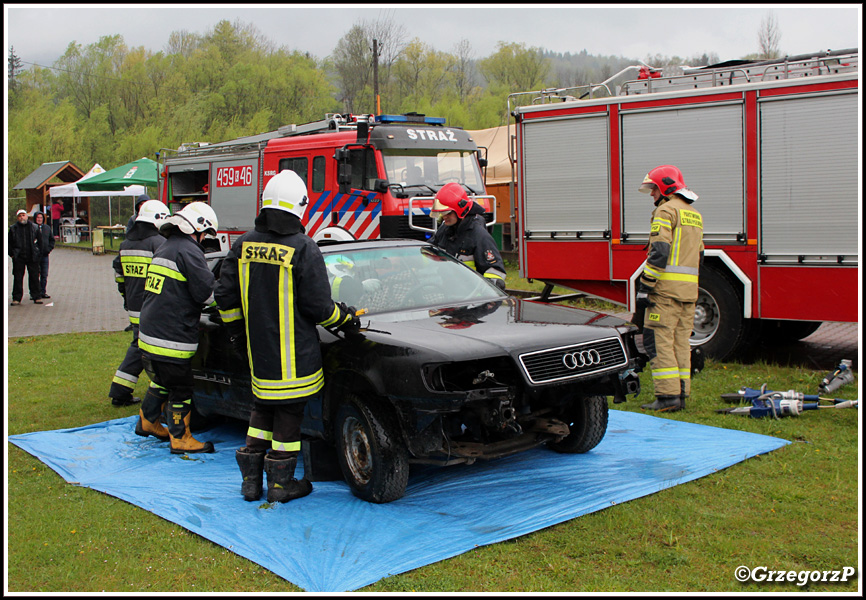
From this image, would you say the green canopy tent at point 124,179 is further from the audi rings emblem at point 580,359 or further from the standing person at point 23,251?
the audi rings emblem at point 580,359

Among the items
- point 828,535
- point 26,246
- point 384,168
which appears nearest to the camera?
point 828,535

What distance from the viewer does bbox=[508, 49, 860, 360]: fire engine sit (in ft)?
25.1

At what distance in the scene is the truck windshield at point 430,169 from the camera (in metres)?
13.3

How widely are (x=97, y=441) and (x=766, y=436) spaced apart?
4.93 meters

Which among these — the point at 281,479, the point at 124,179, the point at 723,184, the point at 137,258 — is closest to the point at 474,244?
the point at 723,184

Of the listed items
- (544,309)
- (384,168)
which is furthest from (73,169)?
(544,309)

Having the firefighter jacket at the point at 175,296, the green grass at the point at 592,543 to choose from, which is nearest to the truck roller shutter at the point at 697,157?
the green grass at the point at 592,543

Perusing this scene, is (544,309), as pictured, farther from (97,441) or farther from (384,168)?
(384,168)

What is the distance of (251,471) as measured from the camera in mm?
4895

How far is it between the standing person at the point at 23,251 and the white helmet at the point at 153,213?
9405 millimetres

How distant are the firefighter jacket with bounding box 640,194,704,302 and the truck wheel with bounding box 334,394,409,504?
3.04 meters

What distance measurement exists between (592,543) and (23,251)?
14054 mm

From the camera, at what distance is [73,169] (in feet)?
135

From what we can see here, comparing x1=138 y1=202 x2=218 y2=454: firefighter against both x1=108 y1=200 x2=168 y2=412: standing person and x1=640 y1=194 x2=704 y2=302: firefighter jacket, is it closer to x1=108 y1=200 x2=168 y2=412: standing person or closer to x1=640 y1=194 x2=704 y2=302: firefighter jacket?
x1=108 y1=200 x2=168 y2=412: standing person
